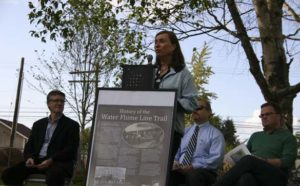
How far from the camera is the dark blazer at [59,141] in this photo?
20.4 feet

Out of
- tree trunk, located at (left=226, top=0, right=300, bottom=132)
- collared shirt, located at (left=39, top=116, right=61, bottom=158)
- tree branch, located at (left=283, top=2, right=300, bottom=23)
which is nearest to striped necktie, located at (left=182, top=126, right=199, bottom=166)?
collared shirt, located at (left=39, top=116, right=61, bottom=158)

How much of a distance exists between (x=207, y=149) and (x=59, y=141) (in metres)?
1.84

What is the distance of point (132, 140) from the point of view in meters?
4.09

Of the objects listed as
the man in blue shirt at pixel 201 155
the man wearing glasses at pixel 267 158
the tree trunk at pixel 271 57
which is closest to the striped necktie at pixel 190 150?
the man in blue shirt at pixel 201 155

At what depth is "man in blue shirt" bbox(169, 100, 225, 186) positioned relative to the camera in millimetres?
5203

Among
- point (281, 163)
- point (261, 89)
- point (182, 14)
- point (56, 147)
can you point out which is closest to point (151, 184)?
point (281, 163)

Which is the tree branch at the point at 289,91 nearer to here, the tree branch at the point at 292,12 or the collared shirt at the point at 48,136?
the tree branch at the point at 292,12

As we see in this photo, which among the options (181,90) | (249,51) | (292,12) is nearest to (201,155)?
(181,90)

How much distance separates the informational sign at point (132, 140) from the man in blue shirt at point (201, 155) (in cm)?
109

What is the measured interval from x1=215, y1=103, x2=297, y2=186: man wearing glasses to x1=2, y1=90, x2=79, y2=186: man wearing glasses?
76.1 inches

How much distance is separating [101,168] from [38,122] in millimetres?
2635

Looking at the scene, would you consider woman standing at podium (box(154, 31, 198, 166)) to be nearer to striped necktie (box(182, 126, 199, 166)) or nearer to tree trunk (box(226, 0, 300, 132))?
striped necktie (box(182, 126, 199, 166))

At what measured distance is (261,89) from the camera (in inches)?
328

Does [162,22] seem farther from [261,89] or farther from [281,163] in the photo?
[281,163]
